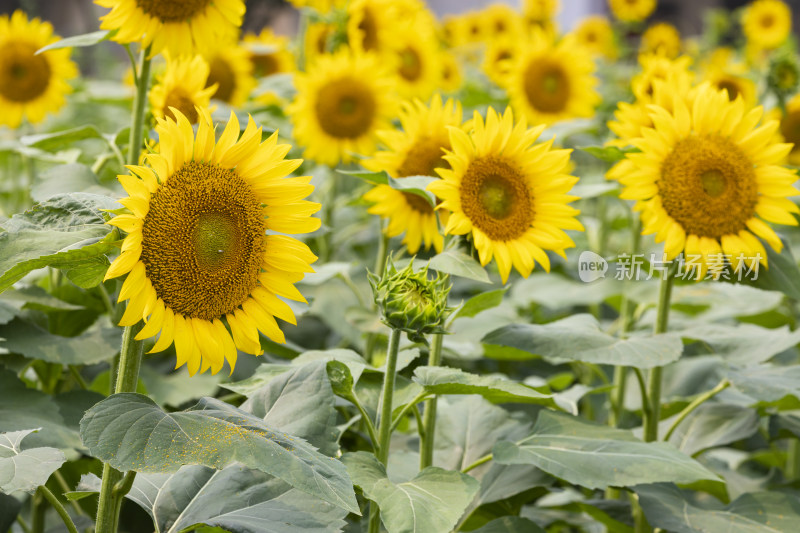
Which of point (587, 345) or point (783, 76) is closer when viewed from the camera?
point (587, 345)

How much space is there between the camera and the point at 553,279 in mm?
2410

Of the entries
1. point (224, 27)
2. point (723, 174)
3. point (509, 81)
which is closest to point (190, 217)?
point (224, 27)

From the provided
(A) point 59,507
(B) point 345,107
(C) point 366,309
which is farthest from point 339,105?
(A) point 59,507

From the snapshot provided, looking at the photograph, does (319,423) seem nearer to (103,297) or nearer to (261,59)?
(103,297)

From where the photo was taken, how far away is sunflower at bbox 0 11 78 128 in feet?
7.38

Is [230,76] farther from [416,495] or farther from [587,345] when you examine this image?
[416,495]

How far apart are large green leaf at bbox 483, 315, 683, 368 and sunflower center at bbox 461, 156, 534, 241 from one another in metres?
0.20

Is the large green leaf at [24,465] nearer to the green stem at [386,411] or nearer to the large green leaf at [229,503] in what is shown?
the large green leaf at [229,503]

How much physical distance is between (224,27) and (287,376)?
70cm

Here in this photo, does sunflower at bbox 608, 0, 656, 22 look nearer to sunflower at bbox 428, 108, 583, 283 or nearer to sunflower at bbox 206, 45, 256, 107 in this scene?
sunflower at bbox 206, 45, 256, 107

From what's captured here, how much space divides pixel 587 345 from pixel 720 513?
369 mm

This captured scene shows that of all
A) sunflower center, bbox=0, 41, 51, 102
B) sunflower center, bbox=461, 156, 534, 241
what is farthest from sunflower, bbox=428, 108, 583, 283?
sunflower center, bbox=0, 41, 51, 102

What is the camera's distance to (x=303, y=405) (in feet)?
3.78

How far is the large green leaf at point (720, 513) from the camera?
1380mm
